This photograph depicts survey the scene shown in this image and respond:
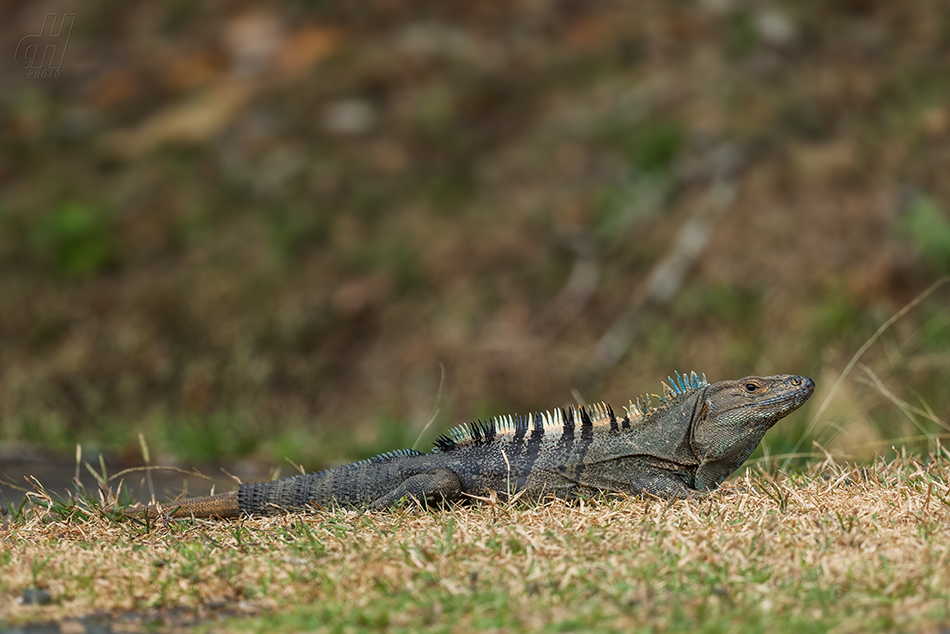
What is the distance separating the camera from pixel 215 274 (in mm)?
12633

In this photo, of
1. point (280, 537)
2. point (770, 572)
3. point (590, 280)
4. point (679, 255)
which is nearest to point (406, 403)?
point (590, 280)

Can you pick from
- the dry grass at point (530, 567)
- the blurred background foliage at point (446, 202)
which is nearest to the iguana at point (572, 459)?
the dry grass at point (530, 567)

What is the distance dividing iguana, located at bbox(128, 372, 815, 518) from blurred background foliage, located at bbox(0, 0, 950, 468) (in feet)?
13.4

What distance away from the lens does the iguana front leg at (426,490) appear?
470 centimetres

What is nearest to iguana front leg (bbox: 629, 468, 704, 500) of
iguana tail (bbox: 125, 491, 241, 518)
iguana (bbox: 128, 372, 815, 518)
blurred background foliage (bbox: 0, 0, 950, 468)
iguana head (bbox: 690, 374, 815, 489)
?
iguana (bbox: 128, 372, 815, 518)

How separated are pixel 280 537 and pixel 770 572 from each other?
6.23 ft

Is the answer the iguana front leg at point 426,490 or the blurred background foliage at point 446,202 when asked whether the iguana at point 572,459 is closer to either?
the iguana front leg at point 426,490

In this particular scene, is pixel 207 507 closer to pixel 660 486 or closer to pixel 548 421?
pixel 548 421

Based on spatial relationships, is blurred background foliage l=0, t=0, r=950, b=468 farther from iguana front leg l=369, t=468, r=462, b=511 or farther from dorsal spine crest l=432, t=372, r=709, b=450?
iguana front leg l=369, t=468, r=462, b=511

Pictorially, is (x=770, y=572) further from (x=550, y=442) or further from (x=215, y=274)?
(x=215, y=274)

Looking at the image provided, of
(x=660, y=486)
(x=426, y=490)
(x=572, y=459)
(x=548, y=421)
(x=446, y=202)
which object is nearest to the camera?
(x=426, y=490)

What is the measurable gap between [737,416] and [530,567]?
184 cm

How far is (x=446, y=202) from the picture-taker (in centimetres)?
1363

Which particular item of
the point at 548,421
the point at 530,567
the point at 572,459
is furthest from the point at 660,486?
the point at 530,567
